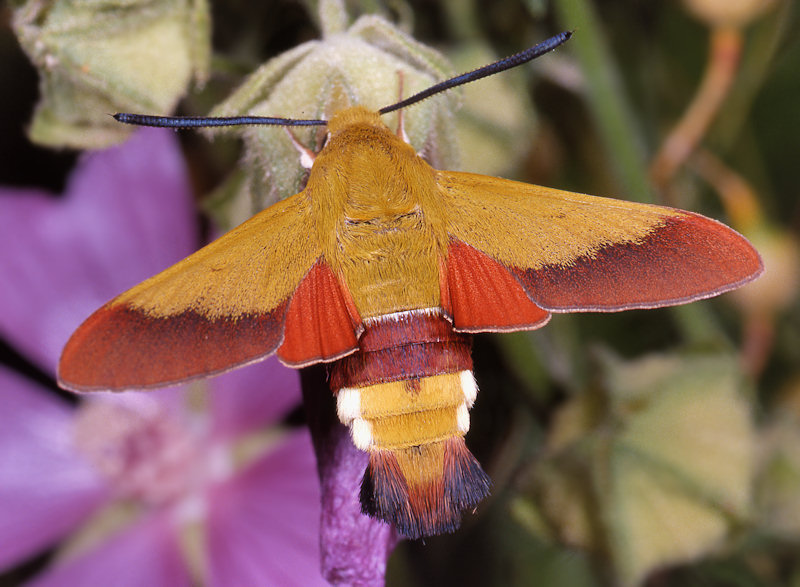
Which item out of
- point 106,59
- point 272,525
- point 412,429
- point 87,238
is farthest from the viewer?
point 87,238

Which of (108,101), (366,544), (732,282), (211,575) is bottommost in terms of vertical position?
(211,575)

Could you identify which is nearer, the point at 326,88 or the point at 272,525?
the point at 326,88

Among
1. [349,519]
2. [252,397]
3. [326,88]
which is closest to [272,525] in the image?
[252,397]

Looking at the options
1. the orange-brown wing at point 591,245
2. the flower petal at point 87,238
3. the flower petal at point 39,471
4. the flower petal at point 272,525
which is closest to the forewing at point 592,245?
the orange-brown wing at point 591,245

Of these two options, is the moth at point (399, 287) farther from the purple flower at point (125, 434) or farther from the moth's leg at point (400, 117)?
the purple flower at point (125, 434)

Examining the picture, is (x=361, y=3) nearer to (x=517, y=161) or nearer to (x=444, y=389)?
(x=517, y=161)

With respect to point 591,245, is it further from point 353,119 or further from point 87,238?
point 87,238

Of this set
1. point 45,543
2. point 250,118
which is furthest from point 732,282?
point 45,543
